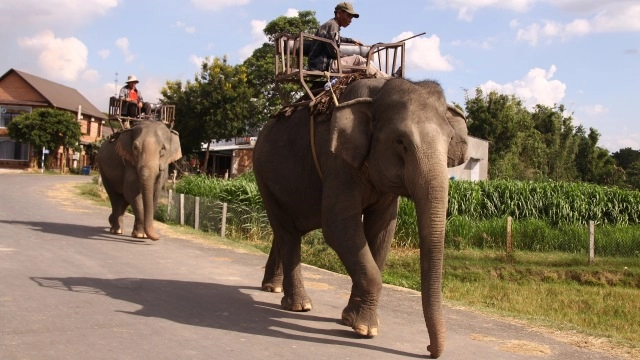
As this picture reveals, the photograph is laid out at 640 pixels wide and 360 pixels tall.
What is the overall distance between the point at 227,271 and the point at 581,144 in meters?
49.1

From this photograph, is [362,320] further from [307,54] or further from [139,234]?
[139,234]

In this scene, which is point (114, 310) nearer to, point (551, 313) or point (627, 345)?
point (627, 345)

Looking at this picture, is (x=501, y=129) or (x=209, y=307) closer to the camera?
(x=209, y=307)

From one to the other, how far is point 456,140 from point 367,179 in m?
0.94

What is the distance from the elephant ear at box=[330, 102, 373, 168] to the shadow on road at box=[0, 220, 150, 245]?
8289mm

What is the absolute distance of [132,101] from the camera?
16.8 meters

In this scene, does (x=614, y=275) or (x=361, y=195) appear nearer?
(x=361, y=195)

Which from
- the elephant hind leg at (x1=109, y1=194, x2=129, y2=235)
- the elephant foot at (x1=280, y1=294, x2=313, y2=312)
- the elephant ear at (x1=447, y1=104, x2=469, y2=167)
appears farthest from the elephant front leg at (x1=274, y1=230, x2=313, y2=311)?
the elephant hind leg at (x1=109, y1=194, x2=129, y2=235)

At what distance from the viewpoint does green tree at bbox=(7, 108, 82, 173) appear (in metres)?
55.1

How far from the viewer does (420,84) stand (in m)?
6.53

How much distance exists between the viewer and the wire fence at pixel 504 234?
67.7 feet

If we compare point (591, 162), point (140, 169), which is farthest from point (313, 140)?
point (591, 162)

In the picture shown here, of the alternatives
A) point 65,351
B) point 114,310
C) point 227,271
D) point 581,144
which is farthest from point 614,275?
point 581,144

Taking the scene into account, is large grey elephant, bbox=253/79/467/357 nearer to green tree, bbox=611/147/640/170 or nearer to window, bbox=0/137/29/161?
window, bbox=0/137/29/161
